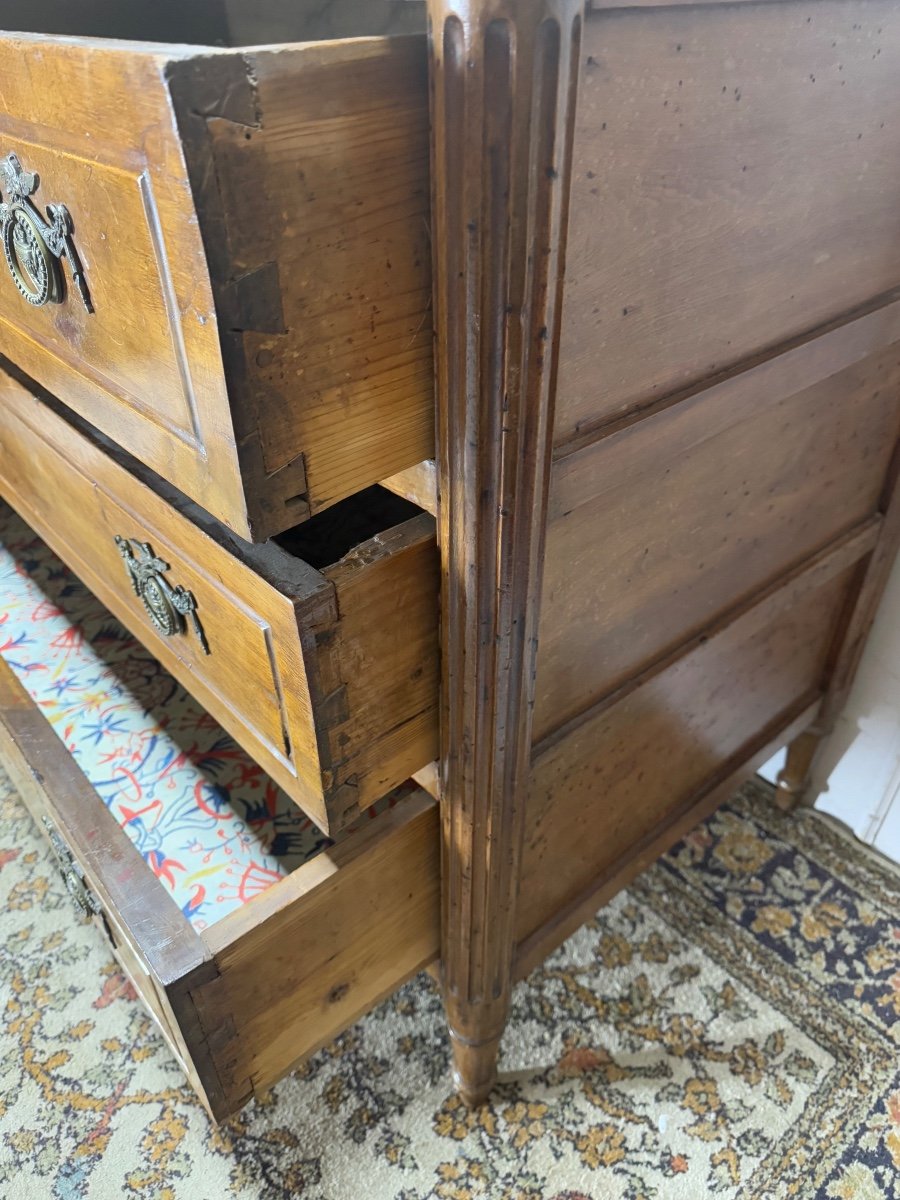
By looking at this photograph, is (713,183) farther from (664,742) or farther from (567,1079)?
(567,1079)

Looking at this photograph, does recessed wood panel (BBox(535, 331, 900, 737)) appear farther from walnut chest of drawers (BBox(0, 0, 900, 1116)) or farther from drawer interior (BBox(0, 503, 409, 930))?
Answer: drawer interior (BBox(0, 503, 409, 930))

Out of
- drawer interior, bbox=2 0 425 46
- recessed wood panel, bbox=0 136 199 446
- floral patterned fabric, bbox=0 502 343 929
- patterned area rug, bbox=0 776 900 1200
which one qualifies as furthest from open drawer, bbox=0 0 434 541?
patterned area rug, bbox=0 776 900 1200

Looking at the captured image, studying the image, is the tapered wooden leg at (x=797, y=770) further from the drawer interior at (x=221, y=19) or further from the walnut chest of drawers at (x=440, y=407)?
the drawer interior at (x=221, y=19)

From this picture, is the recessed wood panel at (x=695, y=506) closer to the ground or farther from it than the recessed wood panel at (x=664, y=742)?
farther from it

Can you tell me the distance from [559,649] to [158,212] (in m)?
0.37

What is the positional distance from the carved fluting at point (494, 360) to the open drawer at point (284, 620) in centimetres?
3

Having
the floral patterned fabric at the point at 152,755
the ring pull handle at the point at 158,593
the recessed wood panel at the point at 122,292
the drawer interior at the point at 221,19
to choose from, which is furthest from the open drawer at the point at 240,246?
the floral patterned fabric at the point at 152,755

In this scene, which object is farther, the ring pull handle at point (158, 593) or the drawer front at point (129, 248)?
the ring pull handle at point (158, 593)

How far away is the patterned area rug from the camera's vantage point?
2.77 feet

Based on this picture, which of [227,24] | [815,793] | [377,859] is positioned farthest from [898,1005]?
[227,24]

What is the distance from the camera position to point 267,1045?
0.68m

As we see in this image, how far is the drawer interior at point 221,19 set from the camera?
0.64m

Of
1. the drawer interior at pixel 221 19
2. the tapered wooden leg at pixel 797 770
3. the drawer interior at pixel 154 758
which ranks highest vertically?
the drawer interior at pixel 221 19

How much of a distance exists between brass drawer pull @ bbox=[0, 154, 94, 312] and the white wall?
89 centimetres
